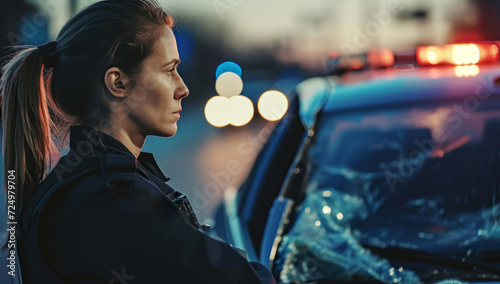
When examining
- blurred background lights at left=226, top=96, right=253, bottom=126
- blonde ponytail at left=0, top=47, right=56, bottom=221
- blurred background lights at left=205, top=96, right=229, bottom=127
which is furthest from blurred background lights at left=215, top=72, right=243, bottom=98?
blonde ponytail at left=0, top=47, right=56, bottom=221

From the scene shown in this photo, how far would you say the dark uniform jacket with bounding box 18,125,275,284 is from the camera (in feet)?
3.39

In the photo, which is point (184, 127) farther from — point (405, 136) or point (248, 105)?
point (405, 136)

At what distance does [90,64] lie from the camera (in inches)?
48.8

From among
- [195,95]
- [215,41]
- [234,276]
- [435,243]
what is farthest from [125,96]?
[215,41]

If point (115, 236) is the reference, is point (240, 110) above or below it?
below

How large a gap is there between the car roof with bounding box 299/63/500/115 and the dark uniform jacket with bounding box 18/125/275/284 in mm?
1986

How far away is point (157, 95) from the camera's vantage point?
48.9 inches

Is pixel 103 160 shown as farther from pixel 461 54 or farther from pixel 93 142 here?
pixel 461 54

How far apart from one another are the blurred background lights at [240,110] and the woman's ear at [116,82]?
1711 cm

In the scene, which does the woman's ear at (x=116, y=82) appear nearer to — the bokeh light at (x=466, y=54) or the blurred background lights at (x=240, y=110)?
the bokeh light at (x=466, y=54)

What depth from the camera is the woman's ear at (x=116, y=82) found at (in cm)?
121

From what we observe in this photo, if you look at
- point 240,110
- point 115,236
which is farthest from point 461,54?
point 240,110

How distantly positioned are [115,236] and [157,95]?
29cm

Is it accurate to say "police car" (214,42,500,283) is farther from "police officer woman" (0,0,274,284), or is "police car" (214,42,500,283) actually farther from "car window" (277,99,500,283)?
"police officer woman" (0,0,274,284)
